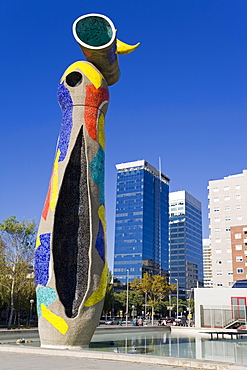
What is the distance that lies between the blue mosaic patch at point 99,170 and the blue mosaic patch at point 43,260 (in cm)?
299

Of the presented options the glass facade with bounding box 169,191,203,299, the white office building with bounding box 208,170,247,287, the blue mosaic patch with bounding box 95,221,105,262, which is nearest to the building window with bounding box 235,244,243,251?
the white office building with bounding box 208,170,247,287

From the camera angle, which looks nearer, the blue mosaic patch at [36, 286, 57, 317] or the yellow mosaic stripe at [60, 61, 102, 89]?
the blue mosaic patch at [36, 286, 57, 317]

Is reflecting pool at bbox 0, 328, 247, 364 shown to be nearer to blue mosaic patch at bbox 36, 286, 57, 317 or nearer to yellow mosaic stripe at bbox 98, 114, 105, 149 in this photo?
blue mosaic patch at bbox 36, 286, 57, 317

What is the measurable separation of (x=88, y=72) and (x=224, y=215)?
62.4 m

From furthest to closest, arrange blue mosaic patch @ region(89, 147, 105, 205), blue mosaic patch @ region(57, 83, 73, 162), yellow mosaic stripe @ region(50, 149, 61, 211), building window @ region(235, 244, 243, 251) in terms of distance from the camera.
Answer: building window @ region(235, 244, 243, 251) → blue mosaic patch @ region(57, 83, 73, 162) → blue mosaic patch @ region(89, 147, 105, 205) → yellow mosaic stripe @ region(50, 149, 61, 211)

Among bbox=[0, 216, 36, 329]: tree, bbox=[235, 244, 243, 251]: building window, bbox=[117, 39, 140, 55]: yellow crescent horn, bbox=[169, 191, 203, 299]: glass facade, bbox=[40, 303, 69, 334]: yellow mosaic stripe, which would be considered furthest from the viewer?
bbox=[169, 191, 203, 299]: glass facade

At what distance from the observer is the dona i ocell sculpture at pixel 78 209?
617 inches

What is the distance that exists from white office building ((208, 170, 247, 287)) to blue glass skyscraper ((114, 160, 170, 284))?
48200 mm

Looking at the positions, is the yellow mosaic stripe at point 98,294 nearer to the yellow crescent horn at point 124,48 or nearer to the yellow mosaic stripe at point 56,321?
the yellow mosaic stripe at point 56,321

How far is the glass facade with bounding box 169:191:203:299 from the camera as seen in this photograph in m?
142

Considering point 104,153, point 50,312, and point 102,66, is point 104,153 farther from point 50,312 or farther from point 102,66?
point 50,312

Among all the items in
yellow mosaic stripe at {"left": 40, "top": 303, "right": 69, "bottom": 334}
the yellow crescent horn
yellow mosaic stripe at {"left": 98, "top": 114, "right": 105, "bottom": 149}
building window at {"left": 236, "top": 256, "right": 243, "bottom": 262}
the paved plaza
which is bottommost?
the paved plaza

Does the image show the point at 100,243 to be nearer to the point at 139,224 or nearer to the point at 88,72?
the point at 88,72

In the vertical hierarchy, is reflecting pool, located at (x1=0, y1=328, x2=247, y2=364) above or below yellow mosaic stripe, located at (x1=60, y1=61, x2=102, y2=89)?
below
